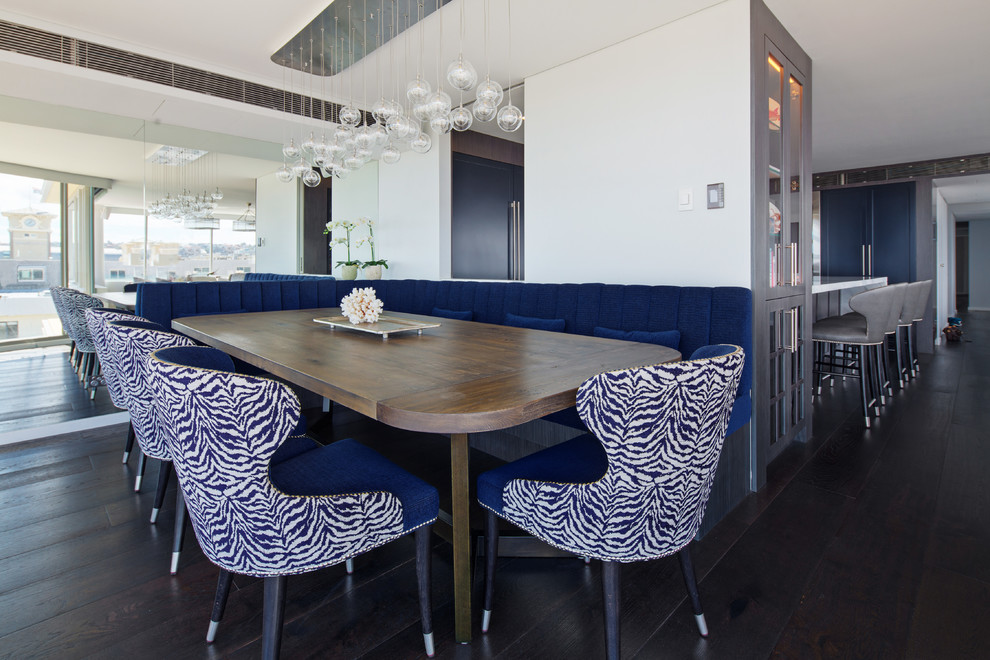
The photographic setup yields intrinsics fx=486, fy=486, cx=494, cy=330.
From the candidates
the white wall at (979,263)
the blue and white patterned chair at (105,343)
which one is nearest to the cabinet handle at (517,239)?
the blue and white patterned chair at (105,343)

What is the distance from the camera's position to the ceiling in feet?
A: 8.90

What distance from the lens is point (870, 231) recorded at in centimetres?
666

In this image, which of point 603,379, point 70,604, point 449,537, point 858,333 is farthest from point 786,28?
point 70,604

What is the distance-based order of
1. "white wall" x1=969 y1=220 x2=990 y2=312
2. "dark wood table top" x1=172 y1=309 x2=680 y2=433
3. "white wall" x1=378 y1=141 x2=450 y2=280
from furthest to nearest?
"white wall" x1=969 y1=220 x2=990 y2=312, "white wall" x1=378 y1=141 x2=450 y2=280, "dark wood table top" x1=172 y1=309 x2=680 y2=433

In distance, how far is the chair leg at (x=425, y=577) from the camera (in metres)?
1.27

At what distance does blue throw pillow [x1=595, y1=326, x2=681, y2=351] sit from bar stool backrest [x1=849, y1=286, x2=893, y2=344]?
1.89 meters

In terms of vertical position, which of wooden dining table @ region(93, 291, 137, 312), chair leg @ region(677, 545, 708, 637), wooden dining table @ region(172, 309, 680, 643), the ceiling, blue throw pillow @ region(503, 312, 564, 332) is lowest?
chair leg @ region(677, 545, 708, 637)

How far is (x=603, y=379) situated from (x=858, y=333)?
3485 millimetres

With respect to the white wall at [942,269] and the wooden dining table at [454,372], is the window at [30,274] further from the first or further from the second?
the white wall at [942,269]

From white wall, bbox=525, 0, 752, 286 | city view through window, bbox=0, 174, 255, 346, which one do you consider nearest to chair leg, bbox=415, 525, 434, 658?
white wall, bbox=525, 0, 752, 286

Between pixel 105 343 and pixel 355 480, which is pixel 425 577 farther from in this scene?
pixel 105 343

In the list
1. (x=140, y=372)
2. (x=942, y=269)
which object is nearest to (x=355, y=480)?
(x=140, y=372)

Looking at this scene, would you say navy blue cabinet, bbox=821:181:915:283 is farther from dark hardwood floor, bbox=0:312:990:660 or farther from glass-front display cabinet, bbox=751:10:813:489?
dark hardwood floor, bbox=0:312:990:660

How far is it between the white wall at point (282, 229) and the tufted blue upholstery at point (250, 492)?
494 cm
